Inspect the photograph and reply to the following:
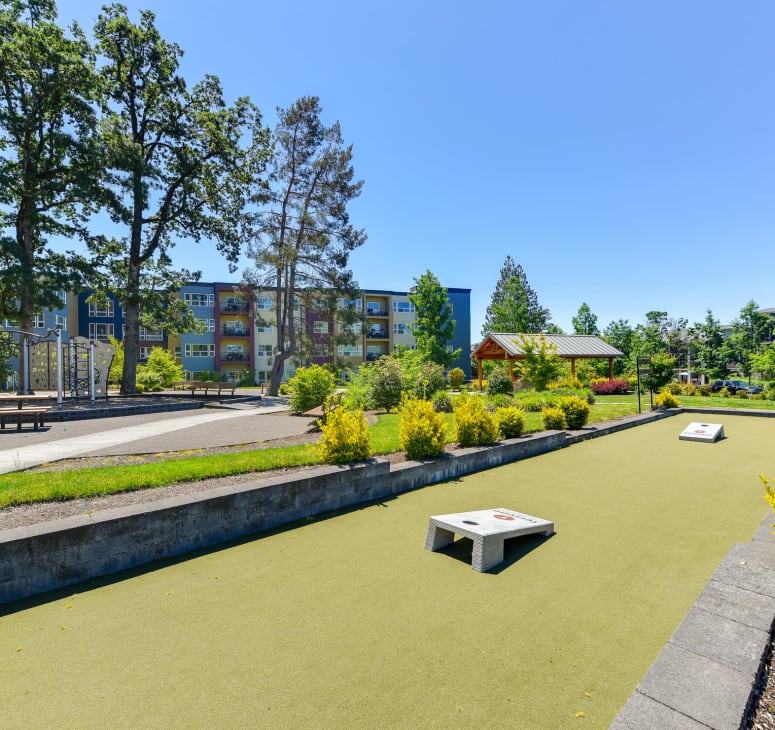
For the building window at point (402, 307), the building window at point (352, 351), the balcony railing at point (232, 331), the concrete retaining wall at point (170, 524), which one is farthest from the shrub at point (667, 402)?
the balcony railing at point (232, 331)

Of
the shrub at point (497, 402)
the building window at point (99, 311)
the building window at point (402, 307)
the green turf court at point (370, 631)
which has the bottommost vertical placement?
the green turf court at point (370, 631)

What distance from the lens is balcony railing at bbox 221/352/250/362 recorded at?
4766 cm

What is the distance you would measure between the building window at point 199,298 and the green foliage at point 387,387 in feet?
122

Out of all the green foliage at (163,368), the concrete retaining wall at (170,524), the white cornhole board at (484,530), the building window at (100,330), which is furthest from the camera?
the building window at (100,330)

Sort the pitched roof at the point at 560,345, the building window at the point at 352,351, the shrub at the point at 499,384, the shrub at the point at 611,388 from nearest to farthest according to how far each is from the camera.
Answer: the shrub at the point at 499,384, the pitched roof at the point at 560,345, the shrub at the point at 611,388, the building window at the point at 352,351

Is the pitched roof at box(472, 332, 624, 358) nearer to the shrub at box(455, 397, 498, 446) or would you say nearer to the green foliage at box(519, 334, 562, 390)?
the green foliage at box(519, 334, 562, 390)

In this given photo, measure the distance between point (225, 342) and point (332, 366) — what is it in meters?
24.5

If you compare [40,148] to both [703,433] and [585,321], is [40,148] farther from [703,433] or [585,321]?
[585,321]

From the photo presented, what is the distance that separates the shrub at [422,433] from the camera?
783 centimetres

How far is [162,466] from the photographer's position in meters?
6.72

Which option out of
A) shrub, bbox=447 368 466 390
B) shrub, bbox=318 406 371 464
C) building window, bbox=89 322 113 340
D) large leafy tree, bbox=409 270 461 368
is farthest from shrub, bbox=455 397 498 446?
building window, bbox=89 322 113 340

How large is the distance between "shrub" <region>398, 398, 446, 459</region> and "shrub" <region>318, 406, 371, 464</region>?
1266 millimetres

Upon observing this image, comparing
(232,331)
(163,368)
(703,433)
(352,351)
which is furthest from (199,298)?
(703,433)

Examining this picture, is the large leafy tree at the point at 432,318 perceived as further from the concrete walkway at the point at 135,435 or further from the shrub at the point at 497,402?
the concrete walkway at the point at 135,435
